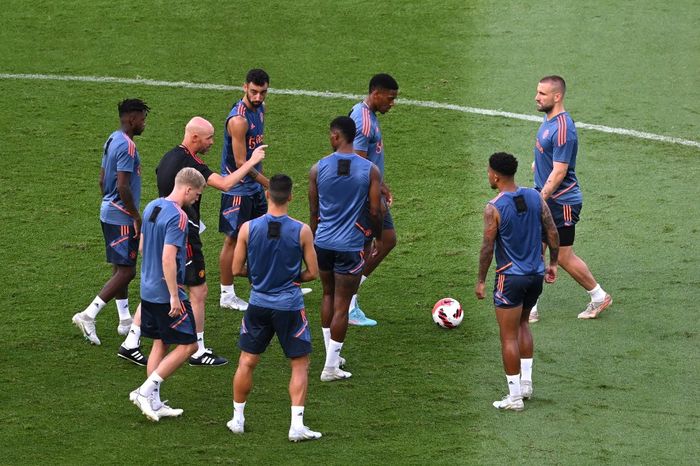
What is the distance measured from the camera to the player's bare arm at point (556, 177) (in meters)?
12.2

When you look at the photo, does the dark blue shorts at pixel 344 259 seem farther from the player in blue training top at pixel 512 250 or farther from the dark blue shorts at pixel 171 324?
the dark blue shorts at pixel 171 324

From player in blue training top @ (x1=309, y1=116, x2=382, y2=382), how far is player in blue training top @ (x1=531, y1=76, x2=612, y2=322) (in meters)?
2.05

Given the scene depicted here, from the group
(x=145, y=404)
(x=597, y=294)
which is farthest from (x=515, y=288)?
(x=145, y=404)

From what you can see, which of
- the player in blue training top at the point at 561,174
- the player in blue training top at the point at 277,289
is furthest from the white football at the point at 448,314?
the player in blue training top at the point at 277,289

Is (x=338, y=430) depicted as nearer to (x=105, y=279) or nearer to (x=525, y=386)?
(x=525, y=386)

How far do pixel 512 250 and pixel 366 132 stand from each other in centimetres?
231

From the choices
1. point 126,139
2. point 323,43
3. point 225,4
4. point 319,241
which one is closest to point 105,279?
point 126,139

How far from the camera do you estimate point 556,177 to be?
12180mm

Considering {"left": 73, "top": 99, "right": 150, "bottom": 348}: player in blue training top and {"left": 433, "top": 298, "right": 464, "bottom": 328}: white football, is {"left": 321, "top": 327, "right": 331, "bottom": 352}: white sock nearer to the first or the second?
{"left": 433, "top": 298, "right": 464, "bottom": 328}: white football

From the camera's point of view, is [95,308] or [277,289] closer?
[277,289]

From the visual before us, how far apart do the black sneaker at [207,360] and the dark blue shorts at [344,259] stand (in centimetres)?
142

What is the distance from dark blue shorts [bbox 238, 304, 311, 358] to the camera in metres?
10.0

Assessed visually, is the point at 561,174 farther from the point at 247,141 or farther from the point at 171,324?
the point at 171,324

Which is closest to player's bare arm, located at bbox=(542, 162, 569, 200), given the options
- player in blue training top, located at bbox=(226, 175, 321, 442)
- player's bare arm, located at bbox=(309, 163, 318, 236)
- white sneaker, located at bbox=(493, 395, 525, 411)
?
player's bare arm, located at bbox=(309, 163, 318, 236)
